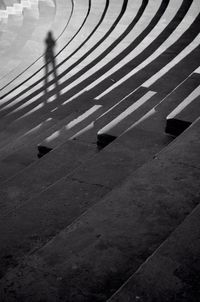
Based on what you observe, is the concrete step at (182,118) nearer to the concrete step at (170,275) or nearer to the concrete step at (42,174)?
the concrete step at (42,174)

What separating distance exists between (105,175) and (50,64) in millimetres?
5982

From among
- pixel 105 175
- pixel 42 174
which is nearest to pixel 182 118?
pixel 105 175

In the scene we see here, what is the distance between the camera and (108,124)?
→ 14.8 feet

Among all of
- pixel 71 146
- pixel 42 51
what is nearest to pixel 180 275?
pixel 71 146

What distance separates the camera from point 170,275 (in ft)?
6.23

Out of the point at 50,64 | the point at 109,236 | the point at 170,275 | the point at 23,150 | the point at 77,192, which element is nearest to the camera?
the point at 170,275

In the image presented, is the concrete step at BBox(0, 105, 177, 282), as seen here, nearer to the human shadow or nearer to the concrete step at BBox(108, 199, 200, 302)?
the concrete step at BBox(108, 199, 200, 302)

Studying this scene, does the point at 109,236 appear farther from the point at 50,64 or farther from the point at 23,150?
the point at 50,64

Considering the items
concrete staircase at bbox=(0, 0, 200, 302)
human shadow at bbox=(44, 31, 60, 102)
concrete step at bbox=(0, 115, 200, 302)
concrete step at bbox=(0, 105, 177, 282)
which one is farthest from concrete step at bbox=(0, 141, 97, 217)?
human shadow at bbox=(44, 31, 60, 102)

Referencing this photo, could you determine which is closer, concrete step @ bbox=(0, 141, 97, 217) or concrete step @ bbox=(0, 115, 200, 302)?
concrete step @ bbox=(0, 115, 200, 302)

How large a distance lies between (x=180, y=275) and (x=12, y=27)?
10990 millimetres

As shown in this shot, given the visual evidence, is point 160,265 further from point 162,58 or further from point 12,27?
point 12,27

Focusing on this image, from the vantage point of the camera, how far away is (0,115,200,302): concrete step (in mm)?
2047

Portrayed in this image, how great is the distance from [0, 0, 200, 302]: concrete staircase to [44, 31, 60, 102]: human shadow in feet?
0.26
